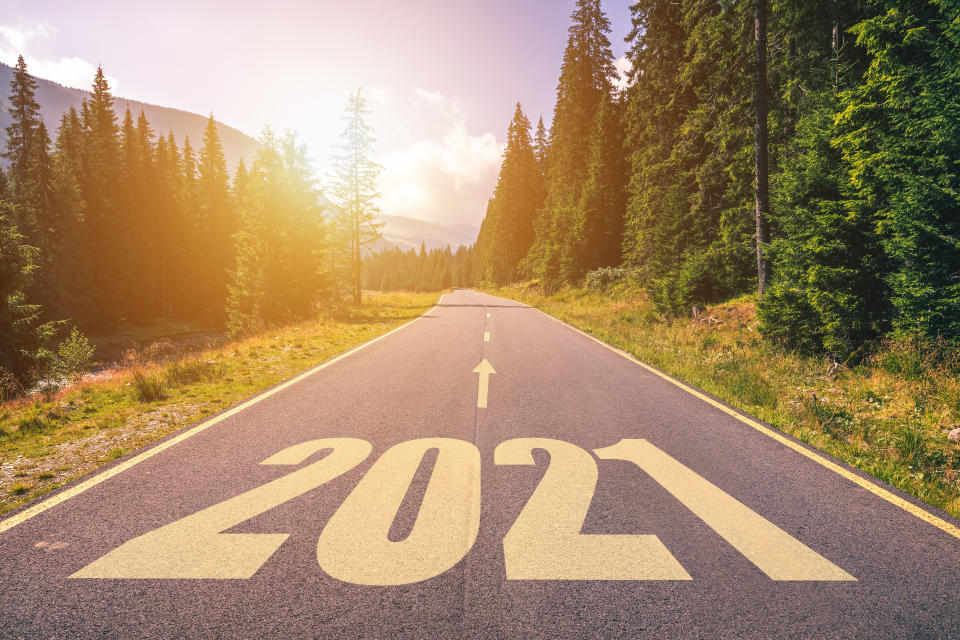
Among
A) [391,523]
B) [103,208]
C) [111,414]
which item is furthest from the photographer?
[103,208]

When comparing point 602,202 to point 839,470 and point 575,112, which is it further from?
point 839,470

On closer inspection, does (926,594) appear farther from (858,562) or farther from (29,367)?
(29,367)

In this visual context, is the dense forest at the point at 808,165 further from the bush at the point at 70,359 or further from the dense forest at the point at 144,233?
the bush at the point at 70,359

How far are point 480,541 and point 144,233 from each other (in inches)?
1808

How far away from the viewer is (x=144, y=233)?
36.2 meters

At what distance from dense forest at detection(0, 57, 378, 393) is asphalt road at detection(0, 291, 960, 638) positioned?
1176cm

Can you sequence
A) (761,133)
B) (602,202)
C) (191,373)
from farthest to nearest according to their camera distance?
1. (602,202)
2. (761,133)
3. (191,373)

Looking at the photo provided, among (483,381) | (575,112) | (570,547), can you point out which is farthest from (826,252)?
(575,112)

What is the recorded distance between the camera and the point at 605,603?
7.38ft

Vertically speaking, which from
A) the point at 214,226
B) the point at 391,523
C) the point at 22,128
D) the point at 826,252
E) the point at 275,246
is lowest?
the point at 391,523

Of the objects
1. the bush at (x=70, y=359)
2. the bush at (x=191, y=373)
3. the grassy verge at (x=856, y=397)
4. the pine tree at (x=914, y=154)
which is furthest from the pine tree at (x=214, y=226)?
the pine tree at (x=914, y=154)

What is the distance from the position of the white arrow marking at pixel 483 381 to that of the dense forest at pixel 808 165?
675 cm

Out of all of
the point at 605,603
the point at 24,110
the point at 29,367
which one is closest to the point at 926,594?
the point at 605,603

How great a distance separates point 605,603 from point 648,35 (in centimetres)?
2725
